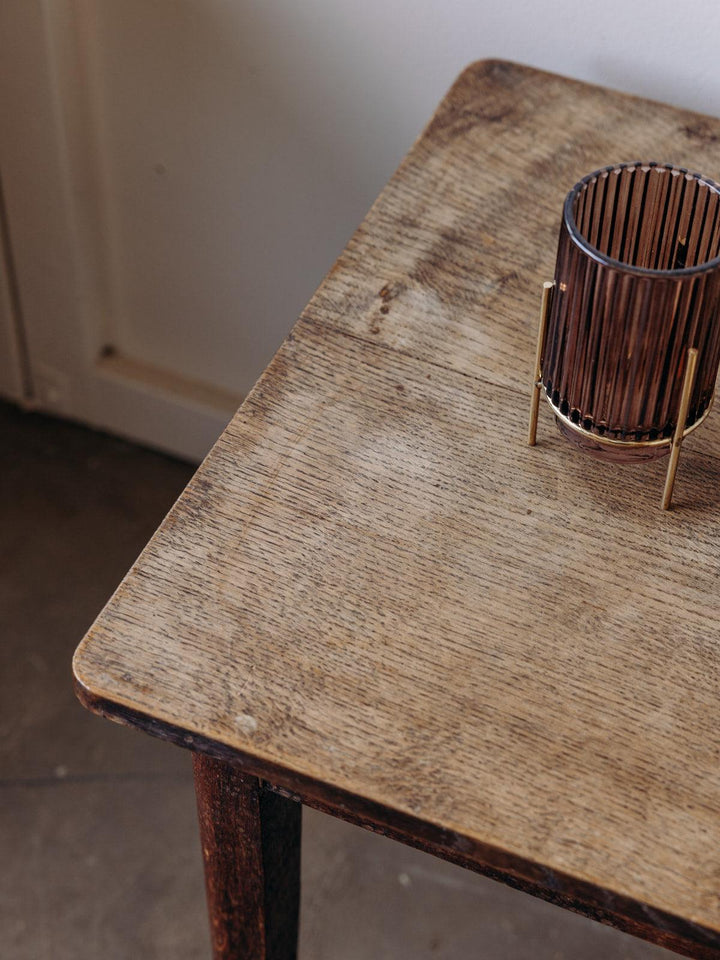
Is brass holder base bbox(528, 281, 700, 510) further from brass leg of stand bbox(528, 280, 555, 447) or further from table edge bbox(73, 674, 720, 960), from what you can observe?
table edge bbox(73, 674, 720, 960)

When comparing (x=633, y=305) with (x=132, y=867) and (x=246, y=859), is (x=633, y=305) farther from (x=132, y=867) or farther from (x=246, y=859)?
(x=132, y=867)

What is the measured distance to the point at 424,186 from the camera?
2.72ft

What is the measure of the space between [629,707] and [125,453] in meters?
1.09

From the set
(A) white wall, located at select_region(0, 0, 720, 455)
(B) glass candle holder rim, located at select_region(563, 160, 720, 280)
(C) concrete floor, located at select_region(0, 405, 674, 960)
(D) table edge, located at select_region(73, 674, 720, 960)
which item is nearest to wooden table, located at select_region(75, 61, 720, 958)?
(D) table edge, located at select_region(73, 674, 720, 960)

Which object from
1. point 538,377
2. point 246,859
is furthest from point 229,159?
point 246,859

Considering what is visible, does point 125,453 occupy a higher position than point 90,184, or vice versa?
point 90,184

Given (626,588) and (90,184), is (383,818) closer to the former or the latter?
(626,588)

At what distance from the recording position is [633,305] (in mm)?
573

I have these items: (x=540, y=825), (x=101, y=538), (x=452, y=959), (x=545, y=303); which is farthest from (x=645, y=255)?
(x=101, y=538)

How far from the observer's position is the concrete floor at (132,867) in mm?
1145

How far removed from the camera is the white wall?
100 cm

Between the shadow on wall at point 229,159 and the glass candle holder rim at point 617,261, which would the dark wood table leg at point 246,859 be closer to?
the glass candle holder rim at point 617,261

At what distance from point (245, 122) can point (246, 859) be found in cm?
80

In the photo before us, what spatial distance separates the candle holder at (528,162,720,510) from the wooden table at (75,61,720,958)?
4 centimetres
